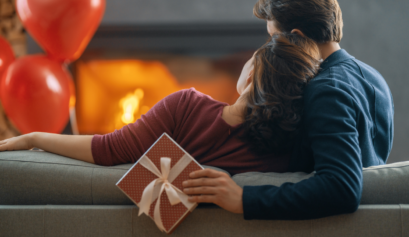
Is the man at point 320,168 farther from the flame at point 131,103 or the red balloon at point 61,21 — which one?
the flame at point 131,103

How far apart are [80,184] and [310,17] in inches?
27.7

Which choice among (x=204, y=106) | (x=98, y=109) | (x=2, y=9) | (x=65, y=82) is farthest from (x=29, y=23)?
(x=204, y=106)

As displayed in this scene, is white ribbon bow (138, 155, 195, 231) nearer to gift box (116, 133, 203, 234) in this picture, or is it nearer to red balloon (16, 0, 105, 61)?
gift box (116, 133, 203, 234)

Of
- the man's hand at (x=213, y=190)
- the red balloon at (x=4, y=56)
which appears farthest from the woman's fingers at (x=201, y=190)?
the red balloon at (x=4, y=56)

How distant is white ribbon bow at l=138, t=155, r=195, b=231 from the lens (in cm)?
54

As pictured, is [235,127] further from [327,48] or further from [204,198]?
[327,48]

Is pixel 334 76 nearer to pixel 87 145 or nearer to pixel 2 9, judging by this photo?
pixel 87 145

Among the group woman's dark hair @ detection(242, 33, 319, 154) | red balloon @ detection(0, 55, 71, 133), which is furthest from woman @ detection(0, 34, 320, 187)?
red balloon @ detection(0, 55, 71, 133)

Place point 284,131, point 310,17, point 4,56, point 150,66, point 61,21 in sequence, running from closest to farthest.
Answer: point 284,131
point 310,17
point 61,21
point 4,56
point 150,66

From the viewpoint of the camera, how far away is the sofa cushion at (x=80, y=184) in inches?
23.7

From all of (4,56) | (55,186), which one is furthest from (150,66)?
(55,186)

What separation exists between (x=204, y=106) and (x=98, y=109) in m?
1.76

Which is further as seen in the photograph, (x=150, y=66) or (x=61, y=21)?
(x=150, y=66)

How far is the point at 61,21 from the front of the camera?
1555mm
